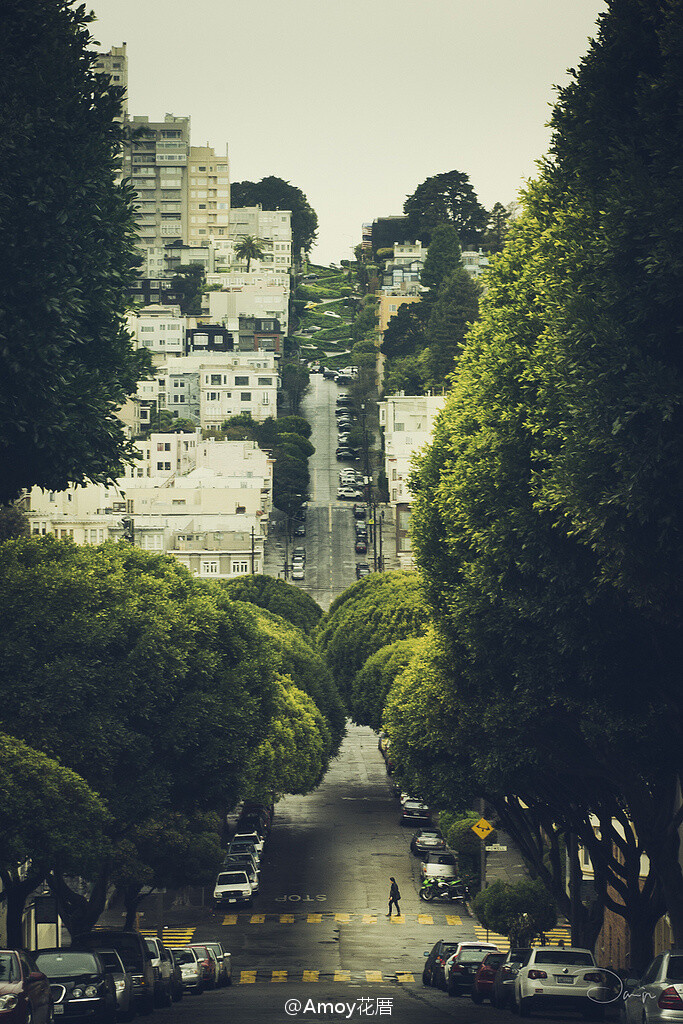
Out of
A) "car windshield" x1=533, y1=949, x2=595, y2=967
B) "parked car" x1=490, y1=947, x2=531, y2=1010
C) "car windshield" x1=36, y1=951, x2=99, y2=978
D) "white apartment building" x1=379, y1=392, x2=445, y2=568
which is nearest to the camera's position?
"car windshield" x1=36, y1=951, x2=99, y2=978

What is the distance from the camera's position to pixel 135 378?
26359 millimetres

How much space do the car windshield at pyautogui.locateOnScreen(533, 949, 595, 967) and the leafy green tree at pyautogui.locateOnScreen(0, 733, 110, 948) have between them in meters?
11.4

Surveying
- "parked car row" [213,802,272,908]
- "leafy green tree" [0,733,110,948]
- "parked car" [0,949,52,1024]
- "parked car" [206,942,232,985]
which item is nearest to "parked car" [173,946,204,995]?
"parked car" [206,942,232,985]

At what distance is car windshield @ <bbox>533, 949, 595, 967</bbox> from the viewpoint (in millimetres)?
25250

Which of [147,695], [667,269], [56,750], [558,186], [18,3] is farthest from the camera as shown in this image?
[147,695]

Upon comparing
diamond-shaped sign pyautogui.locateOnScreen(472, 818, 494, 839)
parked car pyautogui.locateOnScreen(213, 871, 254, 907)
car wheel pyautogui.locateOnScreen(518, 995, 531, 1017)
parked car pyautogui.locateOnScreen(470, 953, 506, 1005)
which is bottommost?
parked car pyautogui.locateOnScreen(213, 871, 254, 907)

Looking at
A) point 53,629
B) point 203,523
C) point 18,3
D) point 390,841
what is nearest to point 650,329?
point 18,3

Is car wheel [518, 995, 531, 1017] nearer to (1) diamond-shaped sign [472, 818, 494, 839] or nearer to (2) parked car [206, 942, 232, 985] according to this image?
(2) parked car [206, 942, 232, 985]

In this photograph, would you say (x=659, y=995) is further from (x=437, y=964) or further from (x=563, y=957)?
(x=437, y=964)

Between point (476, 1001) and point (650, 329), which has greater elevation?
point (650, 329)

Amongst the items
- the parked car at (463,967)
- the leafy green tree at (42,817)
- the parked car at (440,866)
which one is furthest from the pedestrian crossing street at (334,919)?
the leafy green tree at (42,817)

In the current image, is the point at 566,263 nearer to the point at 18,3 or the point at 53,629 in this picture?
the point at 18,3

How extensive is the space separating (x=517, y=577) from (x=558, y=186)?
667cm

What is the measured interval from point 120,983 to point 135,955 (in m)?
3.27
